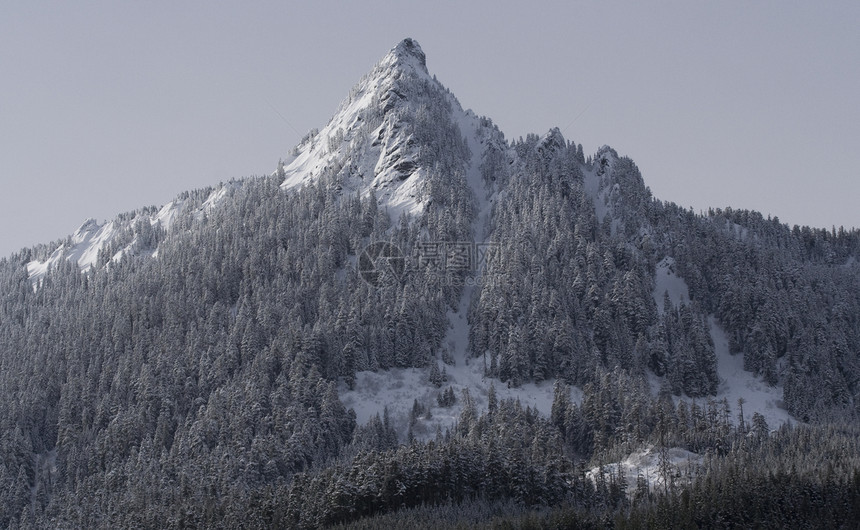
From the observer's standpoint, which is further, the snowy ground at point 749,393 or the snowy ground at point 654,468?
the snowy ground at point 749,393

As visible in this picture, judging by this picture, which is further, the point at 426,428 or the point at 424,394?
the point at 424,394

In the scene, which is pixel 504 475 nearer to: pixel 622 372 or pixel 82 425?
pixel 622 372

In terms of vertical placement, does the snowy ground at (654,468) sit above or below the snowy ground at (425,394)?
below

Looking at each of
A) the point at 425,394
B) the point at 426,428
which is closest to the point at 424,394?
the point at 425,394

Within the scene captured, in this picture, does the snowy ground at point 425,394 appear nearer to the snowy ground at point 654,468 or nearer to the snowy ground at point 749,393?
the snowy ground at point 654,468

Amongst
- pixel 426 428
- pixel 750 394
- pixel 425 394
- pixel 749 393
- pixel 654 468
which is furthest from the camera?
pixel 749 393

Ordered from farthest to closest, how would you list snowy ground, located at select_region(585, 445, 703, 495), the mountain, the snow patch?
the snow patch < snowy ground, located at select_region(585, 445, 703, 495) < the mountain

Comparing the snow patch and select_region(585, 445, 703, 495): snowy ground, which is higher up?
the snow patch

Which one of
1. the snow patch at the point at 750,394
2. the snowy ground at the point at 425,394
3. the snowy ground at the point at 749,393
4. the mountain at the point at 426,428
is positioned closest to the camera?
the mountain at the point at 426,428

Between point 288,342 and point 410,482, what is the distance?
2430 inches

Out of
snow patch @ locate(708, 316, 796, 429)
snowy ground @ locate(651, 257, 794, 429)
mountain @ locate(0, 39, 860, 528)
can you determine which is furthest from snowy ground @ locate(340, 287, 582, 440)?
snow patch @ locate(708, 316, 796, 429)

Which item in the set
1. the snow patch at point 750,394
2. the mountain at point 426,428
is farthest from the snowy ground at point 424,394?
the snow patch at point 750,394

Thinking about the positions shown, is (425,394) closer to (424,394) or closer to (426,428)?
(424,394)

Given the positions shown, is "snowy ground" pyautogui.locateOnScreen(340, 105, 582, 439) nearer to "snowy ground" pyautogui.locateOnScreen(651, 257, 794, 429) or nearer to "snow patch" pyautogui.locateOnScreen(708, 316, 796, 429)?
"snowy ground" pyautogui.locateOnScreen(651, 257, 794, 429)
